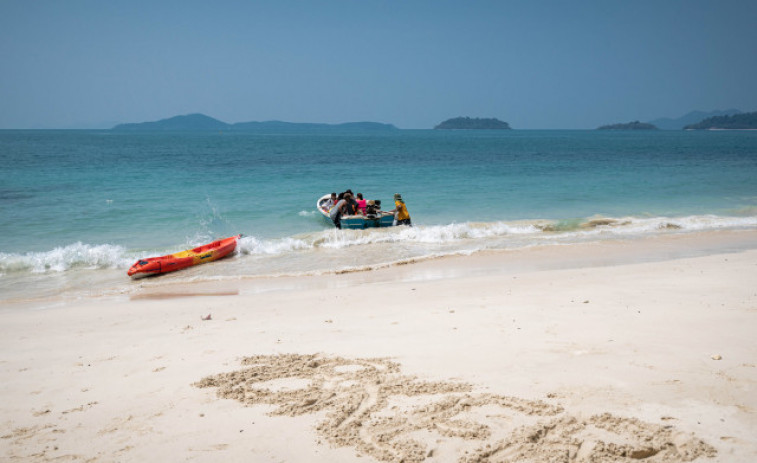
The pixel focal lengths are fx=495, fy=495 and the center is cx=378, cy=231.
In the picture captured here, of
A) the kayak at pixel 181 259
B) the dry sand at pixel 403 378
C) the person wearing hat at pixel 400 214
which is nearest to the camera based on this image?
the dry sand at pixel 403 378

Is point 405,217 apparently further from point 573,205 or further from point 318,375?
point 318,375

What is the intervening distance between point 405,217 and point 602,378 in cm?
1236

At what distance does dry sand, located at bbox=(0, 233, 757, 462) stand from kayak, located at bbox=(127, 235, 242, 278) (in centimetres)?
336

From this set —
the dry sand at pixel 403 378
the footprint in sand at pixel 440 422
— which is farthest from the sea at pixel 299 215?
the footprint in sand at pixel 440 422

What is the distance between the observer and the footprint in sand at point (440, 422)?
3.46 meters

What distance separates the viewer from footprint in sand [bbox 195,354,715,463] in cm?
346

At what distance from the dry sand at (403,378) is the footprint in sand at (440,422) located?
16 millimetres

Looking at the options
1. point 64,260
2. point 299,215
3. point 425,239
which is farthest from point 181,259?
point 299,215

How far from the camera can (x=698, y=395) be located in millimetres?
4117

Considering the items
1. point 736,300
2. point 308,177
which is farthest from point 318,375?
point 308,177

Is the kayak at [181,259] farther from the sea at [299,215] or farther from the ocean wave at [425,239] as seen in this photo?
the ocean wave at [425,239]

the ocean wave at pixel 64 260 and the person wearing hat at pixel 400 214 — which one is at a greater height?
the person wearing hat at pixel 400 214

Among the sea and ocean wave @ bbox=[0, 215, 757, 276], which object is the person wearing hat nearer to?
ocean wave @ bbox=[0, 215, 757, 276]

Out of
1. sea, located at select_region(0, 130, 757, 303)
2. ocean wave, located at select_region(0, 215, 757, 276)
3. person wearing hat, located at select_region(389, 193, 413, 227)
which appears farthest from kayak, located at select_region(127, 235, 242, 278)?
person wearing hat, located at select_region(389, 193, 413, 227)
